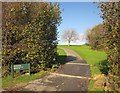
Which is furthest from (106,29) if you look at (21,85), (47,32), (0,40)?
(47,32)

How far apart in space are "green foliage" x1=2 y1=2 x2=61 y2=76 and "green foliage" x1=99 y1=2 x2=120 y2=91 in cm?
1120

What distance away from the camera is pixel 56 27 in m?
25.2

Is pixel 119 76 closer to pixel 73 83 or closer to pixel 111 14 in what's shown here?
pixel 111 14

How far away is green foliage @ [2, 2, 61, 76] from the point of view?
19.6m

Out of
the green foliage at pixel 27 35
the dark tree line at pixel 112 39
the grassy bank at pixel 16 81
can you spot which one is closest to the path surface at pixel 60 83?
the grassy bank at pixel 16 81

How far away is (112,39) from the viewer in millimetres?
9367

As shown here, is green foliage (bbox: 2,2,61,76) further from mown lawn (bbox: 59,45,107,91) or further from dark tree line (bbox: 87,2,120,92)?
dark tree line (bbox: 87,2,120,92)

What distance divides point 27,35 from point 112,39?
12873 millimetres

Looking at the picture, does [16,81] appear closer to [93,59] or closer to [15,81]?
[15,81]

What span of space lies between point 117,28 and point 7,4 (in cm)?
1295

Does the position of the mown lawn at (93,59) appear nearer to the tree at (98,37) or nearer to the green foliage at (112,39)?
the tree at (98,37)

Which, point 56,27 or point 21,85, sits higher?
point 56,27

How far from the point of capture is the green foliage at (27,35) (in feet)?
64.1

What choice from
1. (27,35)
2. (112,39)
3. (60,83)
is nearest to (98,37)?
(112,39)
